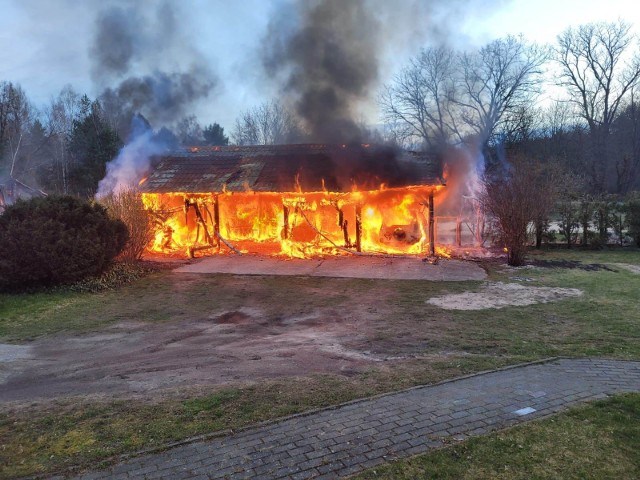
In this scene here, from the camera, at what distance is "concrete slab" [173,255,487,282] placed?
13648 millimetres

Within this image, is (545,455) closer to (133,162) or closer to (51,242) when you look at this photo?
(51,242)

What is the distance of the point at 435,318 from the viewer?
893 cm

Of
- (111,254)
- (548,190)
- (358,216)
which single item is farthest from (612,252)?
(111,254)

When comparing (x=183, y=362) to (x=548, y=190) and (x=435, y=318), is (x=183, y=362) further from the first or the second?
(x=548, y=190)

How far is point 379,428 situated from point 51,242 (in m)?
10.6

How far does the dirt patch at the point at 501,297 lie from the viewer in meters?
10.0

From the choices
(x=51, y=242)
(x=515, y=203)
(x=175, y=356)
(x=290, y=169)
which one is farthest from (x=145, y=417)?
(x=290, y=169)

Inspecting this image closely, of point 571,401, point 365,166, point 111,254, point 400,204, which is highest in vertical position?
point 365,166

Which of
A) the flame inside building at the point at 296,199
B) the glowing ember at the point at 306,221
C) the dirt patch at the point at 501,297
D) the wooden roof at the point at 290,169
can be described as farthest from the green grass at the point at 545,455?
the glowing ember at the point at 306,221

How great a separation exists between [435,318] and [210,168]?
44.3ft

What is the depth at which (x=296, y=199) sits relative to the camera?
59.1 ft

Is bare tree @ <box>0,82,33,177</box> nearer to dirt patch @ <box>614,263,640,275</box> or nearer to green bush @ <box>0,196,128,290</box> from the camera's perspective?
green bush @ <box>0,196,128,290</box>

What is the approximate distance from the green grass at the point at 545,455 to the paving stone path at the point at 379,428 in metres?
0.18

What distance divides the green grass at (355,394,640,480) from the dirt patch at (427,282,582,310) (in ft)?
18.2
